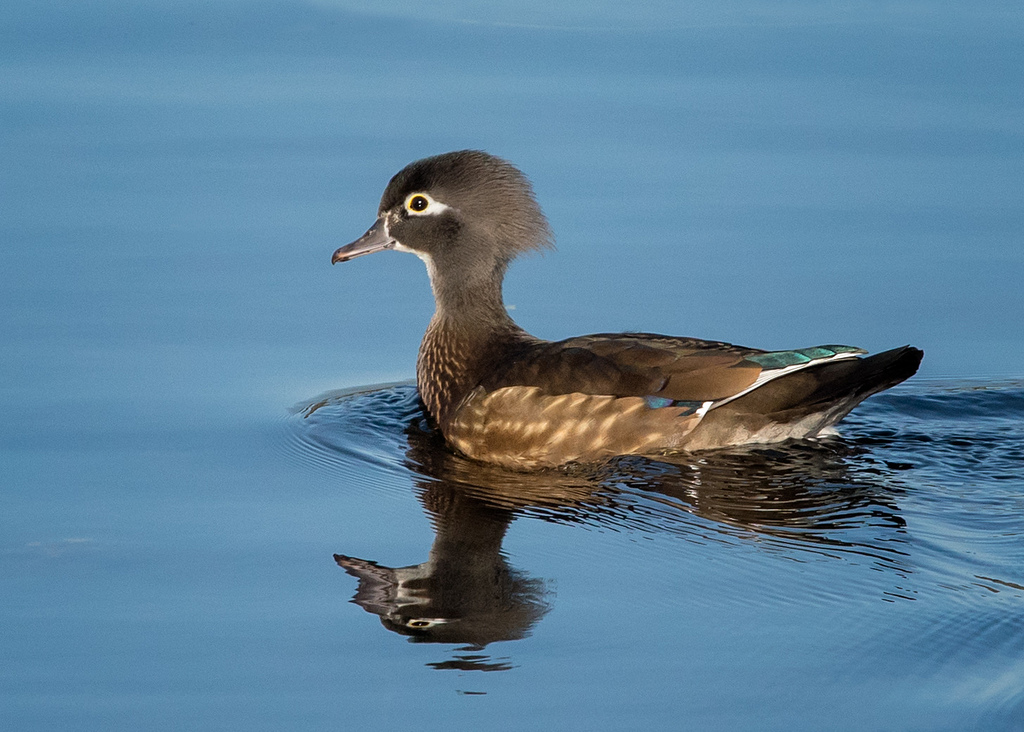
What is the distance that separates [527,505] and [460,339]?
1.77 m

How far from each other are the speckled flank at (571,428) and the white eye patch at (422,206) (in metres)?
1.31

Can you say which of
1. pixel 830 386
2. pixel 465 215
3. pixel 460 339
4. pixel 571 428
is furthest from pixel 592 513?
pixel 465 215

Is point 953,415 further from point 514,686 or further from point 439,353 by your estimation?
point 514,686

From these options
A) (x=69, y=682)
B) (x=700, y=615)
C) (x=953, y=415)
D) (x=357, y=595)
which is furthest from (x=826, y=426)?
(x=69, y=682)

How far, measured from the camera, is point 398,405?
8.04 m

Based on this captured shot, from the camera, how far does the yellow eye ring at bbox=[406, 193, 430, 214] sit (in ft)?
26.9

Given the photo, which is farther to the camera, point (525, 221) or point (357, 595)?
point (525, 221)

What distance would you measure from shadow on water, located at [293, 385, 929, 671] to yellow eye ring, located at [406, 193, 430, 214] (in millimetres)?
1006

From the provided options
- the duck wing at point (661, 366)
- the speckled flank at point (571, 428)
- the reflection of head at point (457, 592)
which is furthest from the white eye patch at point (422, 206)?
the reflection of head at point (457, 592)

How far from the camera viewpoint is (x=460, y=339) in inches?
320

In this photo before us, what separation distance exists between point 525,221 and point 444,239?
483 millimetres

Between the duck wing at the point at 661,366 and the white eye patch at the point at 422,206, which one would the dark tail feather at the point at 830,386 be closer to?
the duck wing at the point at 661,366

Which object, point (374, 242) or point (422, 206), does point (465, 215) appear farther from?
point (374, 242)

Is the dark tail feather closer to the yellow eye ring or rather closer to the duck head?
the duck head
